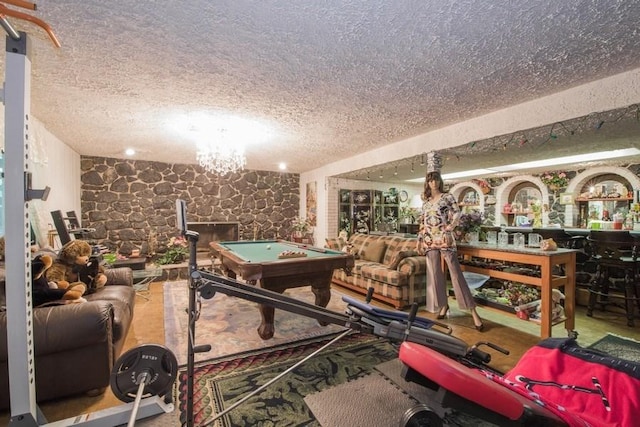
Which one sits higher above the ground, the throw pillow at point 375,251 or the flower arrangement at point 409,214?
the flower arrangement at point 409,214

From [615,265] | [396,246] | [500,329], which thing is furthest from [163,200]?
[615,265]

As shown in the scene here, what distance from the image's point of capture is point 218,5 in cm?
146

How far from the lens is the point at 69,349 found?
1.73 metres

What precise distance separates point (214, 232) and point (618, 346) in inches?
259

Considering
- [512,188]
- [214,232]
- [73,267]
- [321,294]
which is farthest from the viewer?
[512,188]

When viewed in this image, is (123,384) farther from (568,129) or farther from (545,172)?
(545,172)

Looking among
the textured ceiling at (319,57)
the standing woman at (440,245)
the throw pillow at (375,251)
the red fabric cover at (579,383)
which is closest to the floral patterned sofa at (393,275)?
the throw pillow at (375,251)

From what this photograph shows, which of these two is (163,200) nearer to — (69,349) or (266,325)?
(266,325)

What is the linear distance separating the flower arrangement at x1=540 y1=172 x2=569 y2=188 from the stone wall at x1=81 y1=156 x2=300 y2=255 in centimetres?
574

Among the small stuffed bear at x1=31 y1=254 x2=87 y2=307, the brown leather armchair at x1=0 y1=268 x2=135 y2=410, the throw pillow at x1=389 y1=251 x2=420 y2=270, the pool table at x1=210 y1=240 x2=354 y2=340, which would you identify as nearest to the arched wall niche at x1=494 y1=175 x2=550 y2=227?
the throw pillow at x1=389 y1=251 x2=420 y2=270

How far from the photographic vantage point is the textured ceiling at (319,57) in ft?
4.94

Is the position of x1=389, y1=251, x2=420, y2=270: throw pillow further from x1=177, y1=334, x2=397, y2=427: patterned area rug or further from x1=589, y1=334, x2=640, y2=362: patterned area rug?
x1=589, y1=334, x2=640, y2=362: patterned area rug

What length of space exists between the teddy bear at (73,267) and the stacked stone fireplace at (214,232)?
3.69 m

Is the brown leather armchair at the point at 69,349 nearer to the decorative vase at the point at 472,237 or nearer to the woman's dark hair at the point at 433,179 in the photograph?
the woman's dark hair at the point at 433,179
